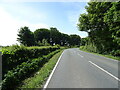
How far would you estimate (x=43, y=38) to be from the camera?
10000 cm

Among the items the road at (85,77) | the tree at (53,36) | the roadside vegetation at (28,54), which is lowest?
the road at (85,77)

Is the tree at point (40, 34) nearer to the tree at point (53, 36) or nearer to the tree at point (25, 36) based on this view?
the tree at point (53, 36)

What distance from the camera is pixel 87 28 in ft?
104

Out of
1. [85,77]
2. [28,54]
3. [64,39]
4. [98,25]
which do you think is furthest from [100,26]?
[64,39]

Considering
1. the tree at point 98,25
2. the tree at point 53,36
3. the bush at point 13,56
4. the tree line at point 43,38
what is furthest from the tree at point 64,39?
the bush at point 13,56

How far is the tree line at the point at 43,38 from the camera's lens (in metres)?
70.8

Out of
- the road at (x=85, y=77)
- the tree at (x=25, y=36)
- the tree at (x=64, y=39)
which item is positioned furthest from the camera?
the tree at (x=64, y=39)

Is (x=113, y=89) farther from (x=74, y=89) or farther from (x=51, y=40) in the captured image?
(x=51, y=40)

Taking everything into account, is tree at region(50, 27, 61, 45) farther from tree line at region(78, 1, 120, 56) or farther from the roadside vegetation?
tree line at region(78, 1, 120, 56)

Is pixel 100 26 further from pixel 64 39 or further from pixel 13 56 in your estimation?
pixel 64 39

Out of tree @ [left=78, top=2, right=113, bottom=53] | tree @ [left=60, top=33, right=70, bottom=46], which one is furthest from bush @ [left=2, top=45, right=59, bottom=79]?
tree @ [left=60, top=33, right=70, bottom=46]

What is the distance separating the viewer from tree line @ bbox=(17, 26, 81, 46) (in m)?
70.8

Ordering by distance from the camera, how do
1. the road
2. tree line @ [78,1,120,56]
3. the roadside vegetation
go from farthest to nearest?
tree line @ [78,1,120,56]
the roadside vegetation
the road

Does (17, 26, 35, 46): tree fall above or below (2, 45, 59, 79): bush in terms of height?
above
